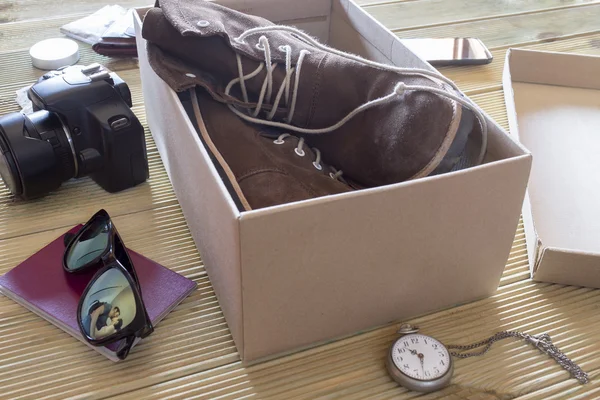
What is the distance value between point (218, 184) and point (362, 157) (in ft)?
0.50

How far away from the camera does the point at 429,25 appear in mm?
945

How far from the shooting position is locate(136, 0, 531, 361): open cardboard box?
394mm

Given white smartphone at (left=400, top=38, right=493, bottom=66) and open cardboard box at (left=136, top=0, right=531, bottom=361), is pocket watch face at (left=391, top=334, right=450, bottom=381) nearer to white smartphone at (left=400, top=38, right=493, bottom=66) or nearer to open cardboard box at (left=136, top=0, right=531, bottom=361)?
A: open cardboard box at (left=136, top=0, right=531, bottom=361)

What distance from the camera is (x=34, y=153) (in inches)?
22.0

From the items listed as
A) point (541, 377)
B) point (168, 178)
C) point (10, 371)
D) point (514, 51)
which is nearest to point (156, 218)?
point (168, 178)

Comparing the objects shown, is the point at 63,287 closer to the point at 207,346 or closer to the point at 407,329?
the point at 207,346

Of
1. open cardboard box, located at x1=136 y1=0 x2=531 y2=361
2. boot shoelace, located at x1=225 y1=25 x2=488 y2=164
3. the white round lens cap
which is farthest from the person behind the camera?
the white round lens cap

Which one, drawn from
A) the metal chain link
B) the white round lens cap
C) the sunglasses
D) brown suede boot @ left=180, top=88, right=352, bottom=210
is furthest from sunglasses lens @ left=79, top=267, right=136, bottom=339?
the white round lens cap

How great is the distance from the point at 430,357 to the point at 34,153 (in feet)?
1.28

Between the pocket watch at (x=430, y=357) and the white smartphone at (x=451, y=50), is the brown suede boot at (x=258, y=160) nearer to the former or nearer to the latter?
the pocket watch at (x=430, y=357)

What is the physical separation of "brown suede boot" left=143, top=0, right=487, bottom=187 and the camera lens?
0.12 meters

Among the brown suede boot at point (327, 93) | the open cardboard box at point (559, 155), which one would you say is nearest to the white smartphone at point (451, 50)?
the open cardboard box at point (559, 155)

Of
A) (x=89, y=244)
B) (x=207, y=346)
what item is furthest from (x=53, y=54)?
(x=207, y=346)

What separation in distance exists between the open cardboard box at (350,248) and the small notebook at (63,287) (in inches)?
1.5
